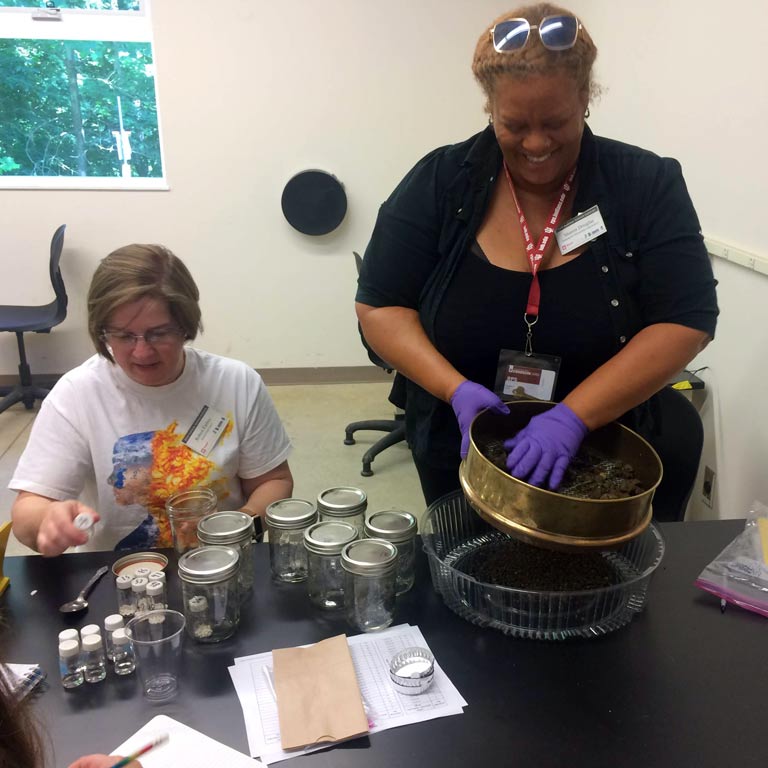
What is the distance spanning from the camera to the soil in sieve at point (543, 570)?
1.03 meters

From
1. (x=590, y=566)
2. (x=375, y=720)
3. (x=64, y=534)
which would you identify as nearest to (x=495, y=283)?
(x=590, y=566)

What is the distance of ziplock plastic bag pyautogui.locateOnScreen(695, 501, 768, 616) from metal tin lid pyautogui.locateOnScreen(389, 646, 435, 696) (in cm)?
50

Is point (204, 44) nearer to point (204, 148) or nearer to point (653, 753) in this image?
point (204, 148)

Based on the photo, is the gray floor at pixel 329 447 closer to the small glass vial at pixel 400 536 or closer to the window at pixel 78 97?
the window at pixel 78 97

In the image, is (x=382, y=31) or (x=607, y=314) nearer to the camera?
(x=607, y=314)

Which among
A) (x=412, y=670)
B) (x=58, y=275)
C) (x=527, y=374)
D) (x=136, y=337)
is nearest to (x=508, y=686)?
(x=412, y=670)

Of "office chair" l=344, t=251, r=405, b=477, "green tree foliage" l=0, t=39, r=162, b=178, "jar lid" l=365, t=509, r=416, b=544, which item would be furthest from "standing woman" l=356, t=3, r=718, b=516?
"green tree foliage" l=0, t=39, r=162, b=178

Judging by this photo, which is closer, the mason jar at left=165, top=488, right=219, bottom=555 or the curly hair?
the curly hair

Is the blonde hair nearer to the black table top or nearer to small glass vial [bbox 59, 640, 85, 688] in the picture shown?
the black table top

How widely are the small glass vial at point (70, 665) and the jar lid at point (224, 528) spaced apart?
0.80 ft

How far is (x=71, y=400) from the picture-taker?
4.45 ft

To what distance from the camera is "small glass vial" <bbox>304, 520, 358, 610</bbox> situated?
1060mm

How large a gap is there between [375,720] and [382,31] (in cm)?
351

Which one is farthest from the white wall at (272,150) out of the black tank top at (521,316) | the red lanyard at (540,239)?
the black tank top at (521,316)
